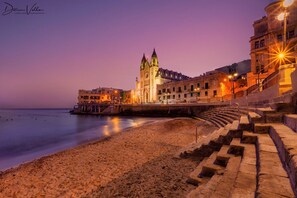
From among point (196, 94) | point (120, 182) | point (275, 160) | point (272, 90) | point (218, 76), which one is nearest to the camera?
point (275, 160)

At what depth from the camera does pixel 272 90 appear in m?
8.93

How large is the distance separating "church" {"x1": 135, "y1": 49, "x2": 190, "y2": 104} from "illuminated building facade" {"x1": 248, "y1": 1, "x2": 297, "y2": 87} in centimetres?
4442

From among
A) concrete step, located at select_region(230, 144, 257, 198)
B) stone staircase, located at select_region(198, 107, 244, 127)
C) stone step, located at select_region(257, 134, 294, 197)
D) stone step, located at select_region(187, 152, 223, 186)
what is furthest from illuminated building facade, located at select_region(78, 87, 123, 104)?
stone step, located at select_region(257, 134, 294, 197)

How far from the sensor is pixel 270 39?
29.0 metres

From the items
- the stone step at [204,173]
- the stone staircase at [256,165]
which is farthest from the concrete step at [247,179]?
the stone step at [204,173]

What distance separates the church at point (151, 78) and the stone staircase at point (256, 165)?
215 ft

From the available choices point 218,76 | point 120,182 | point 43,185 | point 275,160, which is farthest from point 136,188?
point 218,76

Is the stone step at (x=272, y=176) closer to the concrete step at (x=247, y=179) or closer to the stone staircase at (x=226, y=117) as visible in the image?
the concrete step at (x=247, y=179)

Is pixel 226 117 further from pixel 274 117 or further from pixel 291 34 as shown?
pixel 291 34

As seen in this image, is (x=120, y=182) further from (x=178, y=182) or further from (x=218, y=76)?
(x=218, y=76)

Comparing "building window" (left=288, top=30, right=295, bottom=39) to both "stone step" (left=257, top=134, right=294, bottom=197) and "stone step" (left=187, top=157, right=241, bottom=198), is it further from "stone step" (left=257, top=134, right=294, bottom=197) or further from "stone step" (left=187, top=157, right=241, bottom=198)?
"stone step" (left=187, top=157, right=241, bottom=198)

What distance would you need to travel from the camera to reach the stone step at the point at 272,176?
2.12m

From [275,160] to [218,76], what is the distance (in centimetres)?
4860

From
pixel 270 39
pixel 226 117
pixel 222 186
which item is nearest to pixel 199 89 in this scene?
pixel 270 39
